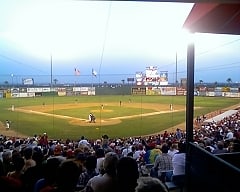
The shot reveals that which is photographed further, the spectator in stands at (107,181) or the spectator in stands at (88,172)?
the spectator in stands at (88,172)

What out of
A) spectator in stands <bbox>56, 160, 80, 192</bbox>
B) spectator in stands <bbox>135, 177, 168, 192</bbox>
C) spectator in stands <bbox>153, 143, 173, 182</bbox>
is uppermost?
spectator in stands <bbox>135, 177, 168, 192</bbox>

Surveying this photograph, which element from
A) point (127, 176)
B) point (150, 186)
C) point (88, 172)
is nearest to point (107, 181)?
point (127, 176)

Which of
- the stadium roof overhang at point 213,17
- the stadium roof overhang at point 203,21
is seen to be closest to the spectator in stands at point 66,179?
the stadium roof overhang at point 203,21

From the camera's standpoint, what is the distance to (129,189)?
247 cm

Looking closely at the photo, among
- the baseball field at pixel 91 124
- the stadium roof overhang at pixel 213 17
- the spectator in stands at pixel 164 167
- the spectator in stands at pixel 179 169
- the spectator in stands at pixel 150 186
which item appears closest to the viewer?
the spectator in stands at pixel 150 186

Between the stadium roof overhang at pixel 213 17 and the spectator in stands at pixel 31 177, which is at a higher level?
the stadium roof overhang at pixel 213 17

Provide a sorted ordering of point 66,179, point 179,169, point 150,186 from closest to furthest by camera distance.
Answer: point 150,186, point 66,179, point 179,169

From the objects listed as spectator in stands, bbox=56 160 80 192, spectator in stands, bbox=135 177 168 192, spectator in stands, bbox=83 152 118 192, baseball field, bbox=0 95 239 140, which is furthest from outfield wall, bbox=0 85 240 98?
spectator in stands, bbox=135 177 168 192

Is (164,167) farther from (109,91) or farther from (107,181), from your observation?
(109,91)

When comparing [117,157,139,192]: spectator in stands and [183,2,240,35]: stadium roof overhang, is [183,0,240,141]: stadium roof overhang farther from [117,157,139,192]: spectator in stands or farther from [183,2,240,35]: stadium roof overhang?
[117,157,139,192]: spectator in stands

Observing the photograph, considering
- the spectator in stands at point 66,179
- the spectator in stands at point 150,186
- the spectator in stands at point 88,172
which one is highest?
the spectator in stands at point 150,186

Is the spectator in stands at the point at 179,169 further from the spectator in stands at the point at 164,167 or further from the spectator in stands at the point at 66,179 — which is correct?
the spectator in stands at the point at 66,179

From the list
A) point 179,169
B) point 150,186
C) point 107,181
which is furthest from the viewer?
point 179,169

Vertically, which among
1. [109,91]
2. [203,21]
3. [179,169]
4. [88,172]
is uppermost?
[203,21]
